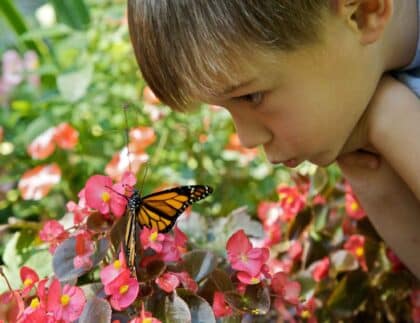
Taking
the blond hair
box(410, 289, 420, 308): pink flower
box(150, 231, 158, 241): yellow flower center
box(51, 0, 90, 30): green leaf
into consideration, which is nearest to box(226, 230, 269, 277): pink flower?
box(150, 231, 158, 241): yellow flower center

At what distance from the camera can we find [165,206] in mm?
988

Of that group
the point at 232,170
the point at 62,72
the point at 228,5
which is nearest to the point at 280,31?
the point at 228,5

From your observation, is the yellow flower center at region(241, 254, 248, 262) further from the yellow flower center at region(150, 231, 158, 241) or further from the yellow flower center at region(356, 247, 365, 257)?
the yellow flower center at region(356, 247, 365, 257)

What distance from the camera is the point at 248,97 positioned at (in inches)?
42.1

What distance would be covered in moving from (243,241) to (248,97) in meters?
0.20

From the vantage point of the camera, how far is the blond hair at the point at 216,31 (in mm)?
987

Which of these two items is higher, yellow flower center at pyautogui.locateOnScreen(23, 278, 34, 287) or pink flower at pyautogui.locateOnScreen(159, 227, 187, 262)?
yellow flower center at pyautogui.locateOnScreen(23, 278, 34, 287)

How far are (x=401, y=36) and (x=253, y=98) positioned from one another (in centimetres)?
26

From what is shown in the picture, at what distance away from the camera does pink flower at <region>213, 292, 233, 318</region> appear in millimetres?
1004

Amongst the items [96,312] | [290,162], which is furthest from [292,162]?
[96,312]

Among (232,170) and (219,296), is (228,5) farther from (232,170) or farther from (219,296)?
(232,170)

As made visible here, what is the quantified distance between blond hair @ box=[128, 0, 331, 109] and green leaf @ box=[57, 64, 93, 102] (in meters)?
0.91

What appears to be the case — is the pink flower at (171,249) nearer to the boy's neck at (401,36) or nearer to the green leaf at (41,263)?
the green leaf at (41,263)

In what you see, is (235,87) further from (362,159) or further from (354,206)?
(354,206)
